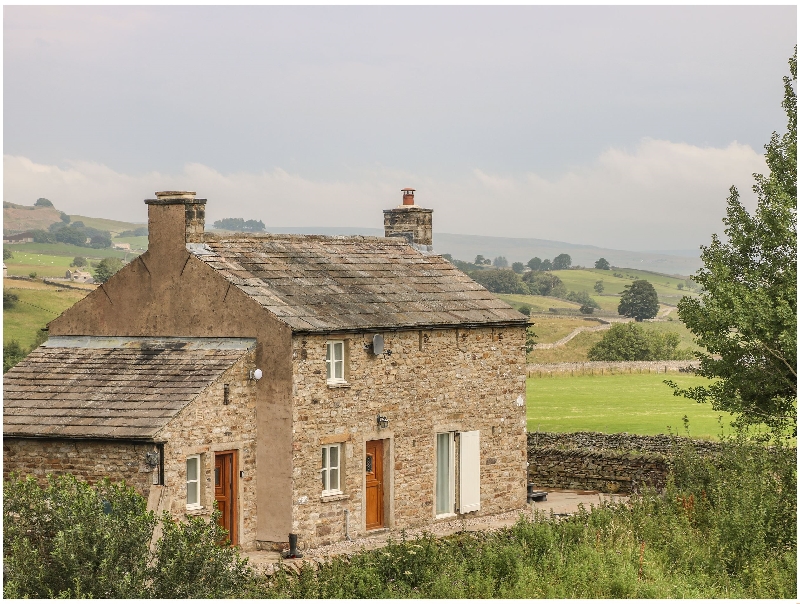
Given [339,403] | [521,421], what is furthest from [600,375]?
[339,403]

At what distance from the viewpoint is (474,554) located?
62.3 ft

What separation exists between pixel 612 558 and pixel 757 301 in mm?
5870

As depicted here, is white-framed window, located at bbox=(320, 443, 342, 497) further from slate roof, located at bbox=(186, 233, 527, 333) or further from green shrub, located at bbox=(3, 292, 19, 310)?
green shrub, located at bbox=(3, 292, 19, 310)

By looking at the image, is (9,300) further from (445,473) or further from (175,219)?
(445,473)

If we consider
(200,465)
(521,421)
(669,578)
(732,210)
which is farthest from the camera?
(521,421)

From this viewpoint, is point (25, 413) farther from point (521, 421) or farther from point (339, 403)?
point (521, 421)

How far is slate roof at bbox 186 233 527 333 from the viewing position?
21.3 m

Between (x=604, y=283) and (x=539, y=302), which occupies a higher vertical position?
(x=604, y=283)

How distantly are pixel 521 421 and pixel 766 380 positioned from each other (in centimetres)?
505

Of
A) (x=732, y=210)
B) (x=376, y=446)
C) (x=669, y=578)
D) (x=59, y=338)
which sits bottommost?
(x=669, y=578)

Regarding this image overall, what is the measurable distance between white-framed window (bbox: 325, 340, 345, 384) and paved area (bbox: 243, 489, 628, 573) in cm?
286

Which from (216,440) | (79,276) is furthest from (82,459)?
(79,276)

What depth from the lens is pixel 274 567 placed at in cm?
1850

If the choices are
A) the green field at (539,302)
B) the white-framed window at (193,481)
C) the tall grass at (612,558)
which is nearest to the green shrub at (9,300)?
the white-framed window at (193,481)
